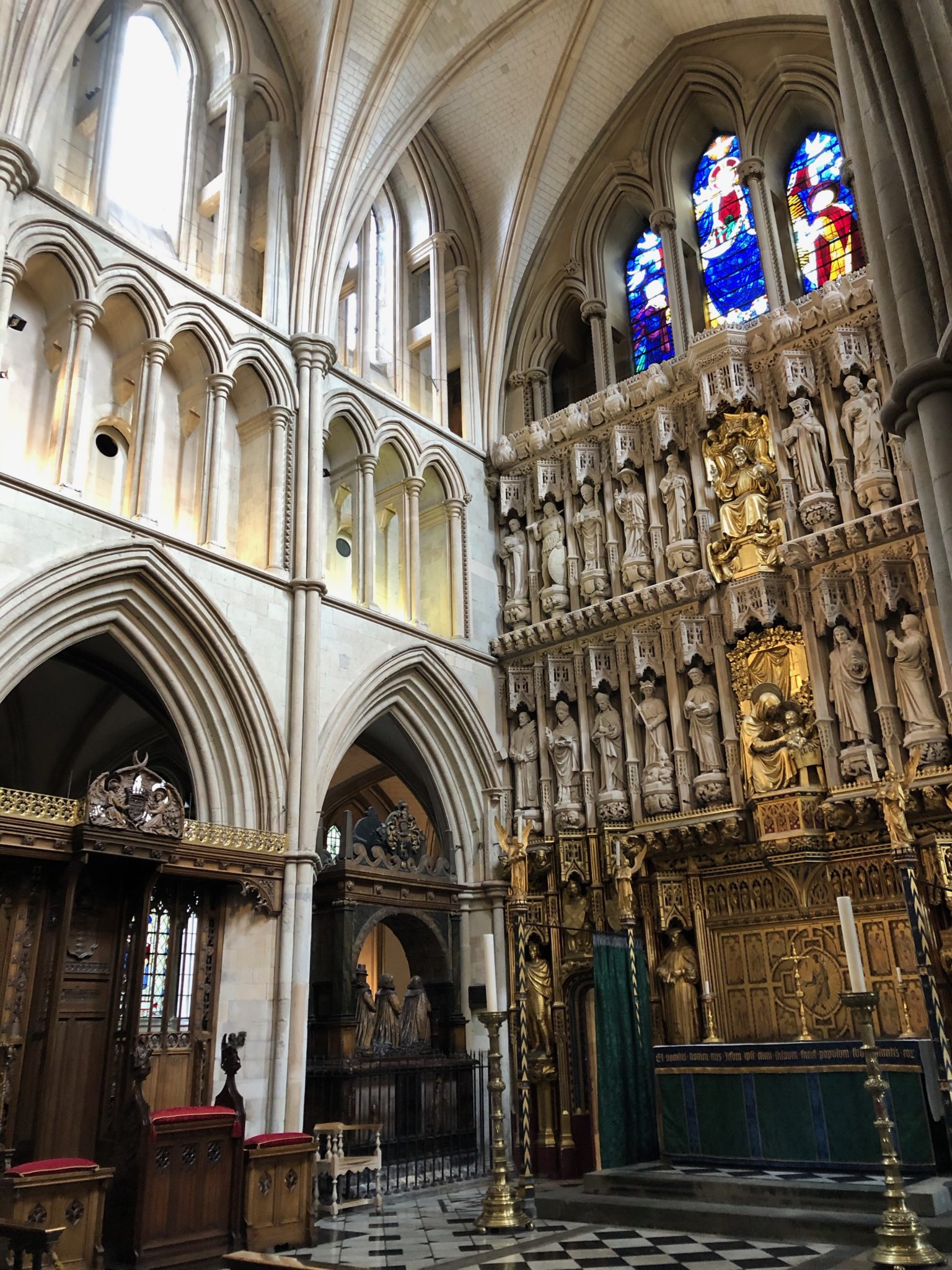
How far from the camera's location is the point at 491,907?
15.0 m

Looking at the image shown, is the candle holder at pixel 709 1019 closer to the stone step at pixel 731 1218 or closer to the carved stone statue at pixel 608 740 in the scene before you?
the carved stone statue at pixel 608 740

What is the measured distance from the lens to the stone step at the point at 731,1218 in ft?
25.6

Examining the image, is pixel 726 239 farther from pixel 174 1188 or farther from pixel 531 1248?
pixel 174 1188

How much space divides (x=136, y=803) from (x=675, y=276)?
37.5 ft

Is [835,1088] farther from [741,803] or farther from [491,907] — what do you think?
[491,907]

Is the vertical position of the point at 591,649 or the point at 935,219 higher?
the point at 591,649

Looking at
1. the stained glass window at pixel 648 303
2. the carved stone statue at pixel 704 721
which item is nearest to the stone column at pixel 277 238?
the stained glass window at pixel 648 303

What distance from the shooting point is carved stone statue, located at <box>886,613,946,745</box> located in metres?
11.8

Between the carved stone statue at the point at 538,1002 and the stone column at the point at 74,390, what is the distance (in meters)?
8.13

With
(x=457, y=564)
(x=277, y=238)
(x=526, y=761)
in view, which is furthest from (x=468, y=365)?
(x=526, y=761)

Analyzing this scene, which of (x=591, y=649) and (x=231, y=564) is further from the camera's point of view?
(x=591, y=649)

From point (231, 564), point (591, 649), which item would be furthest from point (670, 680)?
point (231, 564)

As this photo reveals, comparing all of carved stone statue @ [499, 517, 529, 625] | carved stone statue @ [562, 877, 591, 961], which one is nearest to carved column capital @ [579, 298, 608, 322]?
carved stone statue @ [499, 517, 529, 625]

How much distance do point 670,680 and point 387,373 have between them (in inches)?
263
